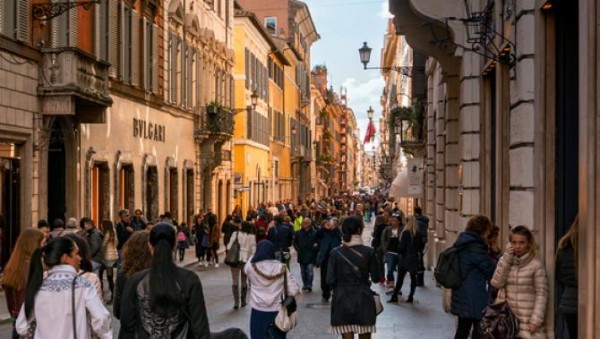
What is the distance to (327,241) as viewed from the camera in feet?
63.0

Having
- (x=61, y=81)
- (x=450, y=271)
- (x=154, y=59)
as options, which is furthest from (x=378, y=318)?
(x=154, y=59)

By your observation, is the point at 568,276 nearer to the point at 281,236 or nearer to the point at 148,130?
the point at 281,236

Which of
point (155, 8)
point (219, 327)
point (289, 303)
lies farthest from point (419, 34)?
point (155, 8)

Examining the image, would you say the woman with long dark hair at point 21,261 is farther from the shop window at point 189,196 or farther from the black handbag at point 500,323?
the shop window at point 189,196

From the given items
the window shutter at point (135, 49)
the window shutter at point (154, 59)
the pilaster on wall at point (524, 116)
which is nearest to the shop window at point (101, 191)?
the window shutter at point (135, 49)

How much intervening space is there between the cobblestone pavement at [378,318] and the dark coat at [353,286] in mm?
2170

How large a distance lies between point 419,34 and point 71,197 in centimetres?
1008

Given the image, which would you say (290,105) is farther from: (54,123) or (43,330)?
(43,330)

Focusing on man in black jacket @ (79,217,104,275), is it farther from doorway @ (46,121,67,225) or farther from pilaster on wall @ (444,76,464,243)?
pilaster on wall @ (444,76,464,243)

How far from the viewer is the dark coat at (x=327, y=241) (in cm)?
1899

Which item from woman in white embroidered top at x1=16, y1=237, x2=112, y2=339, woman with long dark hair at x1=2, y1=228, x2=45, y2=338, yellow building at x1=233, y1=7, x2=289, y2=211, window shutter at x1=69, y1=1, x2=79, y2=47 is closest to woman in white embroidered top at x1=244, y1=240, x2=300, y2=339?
woman with long dark hair at x1=2, y1=228, x2=45, y2=338

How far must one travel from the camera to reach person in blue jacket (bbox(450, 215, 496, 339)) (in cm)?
969

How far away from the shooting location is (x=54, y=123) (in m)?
22.8

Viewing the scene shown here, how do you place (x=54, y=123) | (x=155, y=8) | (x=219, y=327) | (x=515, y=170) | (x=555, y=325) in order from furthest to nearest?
1. (x=155, y=8)
2. (x=54, y=123)
3. (x=219, y=327)
4. (x=515, y=170)
5. (x=555, y=325)
